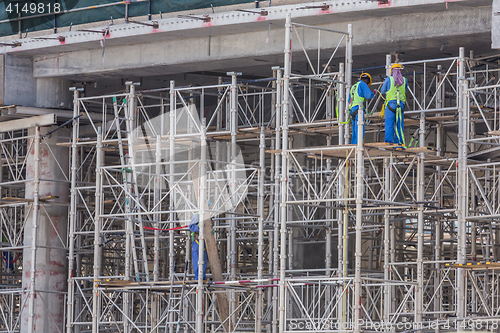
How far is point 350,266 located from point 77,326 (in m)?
11.1

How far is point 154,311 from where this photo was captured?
94.7ft

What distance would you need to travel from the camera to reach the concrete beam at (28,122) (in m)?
33.2

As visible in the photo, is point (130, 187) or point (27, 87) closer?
point (130, 187)

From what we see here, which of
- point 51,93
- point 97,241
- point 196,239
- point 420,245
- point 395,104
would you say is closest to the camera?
point 395,104

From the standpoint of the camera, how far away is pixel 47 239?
111ft

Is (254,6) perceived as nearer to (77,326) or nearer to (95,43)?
(95,43)

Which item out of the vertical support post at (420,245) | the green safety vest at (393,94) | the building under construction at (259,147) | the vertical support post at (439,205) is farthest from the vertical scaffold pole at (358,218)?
the vertical support post at (439,205)

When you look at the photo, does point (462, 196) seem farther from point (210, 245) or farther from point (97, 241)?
point (97, 241)

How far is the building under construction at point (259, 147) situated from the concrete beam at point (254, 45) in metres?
0.05

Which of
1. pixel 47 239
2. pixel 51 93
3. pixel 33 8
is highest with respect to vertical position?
pixel 33 8

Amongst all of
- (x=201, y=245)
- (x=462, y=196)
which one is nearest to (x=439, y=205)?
(x=462, y=196)

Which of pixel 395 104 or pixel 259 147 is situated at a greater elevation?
pixel 395 104

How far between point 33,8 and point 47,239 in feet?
27.7

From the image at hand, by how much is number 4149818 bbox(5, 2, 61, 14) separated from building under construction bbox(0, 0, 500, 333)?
0.27 feet
